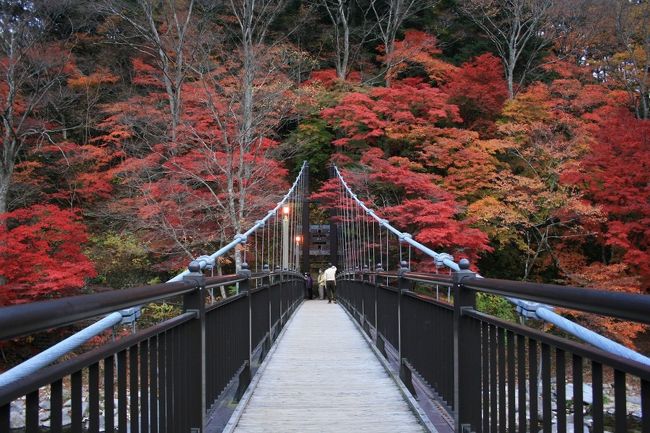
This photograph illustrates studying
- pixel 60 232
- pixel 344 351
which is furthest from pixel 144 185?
pixel 344 351

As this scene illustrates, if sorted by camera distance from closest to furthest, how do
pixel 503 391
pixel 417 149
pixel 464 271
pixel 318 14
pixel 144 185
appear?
pixel 503 391
pixel 464 271
pixel 144 185
pixel 417 149
pixel 318 14

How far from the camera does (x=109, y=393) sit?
5.29 ft

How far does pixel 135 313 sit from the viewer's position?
A: 6.41ft

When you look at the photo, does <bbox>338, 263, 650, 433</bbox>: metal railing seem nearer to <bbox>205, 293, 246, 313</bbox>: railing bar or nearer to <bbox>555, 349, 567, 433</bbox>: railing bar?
<bbox>555, 349, 567, 433</bbox>: railing bar

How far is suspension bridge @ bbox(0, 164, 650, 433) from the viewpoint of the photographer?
4.33 feet

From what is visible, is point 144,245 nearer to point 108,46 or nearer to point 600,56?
point 108,46

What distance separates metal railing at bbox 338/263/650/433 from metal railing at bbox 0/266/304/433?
1.22m

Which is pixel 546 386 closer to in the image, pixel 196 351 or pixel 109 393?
pixel 109 393

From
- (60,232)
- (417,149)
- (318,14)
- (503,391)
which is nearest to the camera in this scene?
(503,391)

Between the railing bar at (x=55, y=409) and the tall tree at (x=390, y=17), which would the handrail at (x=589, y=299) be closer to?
the railing bar at (x=55, y=409)

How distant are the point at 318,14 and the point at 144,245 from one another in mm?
15784

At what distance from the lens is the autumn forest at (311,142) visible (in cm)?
1392

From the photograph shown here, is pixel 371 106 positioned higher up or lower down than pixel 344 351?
higher up

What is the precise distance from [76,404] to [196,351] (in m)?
1.35
